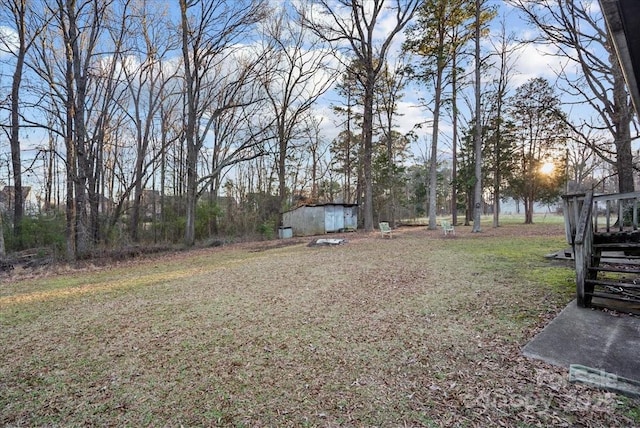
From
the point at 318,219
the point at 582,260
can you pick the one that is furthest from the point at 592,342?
the point at 318,219

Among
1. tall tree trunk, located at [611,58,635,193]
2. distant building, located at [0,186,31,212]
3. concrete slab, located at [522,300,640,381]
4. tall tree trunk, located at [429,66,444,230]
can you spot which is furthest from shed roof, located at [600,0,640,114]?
distant building, located at [0,186,31,212]

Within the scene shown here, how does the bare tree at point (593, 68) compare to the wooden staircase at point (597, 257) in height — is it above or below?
above

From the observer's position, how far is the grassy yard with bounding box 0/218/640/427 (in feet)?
7.31

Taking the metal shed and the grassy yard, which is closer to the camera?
the grassy yard

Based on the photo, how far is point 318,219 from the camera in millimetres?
19719

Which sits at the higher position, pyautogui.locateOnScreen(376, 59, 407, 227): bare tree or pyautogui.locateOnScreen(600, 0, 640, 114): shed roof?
pyautogui.locateOnScreen(376, 59, 407, 227): bare tree

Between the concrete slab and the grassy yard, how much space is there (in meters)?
0.17

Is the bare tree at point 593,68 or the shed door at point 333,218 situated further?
the shed door at point 333,218

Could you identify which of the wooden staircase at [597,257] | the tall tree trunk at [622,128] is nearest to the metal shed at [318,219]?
the tall tree trunk at [622,128]

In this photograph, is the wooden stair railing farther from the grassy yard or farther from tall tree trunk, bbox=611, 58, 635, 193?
tall tree trunk, bbox=611, 58, 635, 193

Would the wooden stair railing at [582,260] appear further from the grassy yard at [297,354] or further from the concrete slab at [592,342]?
the grassy yard at [297,354]

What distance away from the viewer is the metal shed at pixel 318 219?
1967 centimetres

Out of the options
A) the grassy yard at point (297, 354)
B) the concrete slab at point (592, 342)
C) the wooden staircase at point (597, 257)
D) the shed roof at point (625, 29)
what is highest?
the shed roof at point (625, 29)

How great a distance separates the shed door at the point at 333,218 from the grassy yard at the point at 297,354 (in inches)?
534
